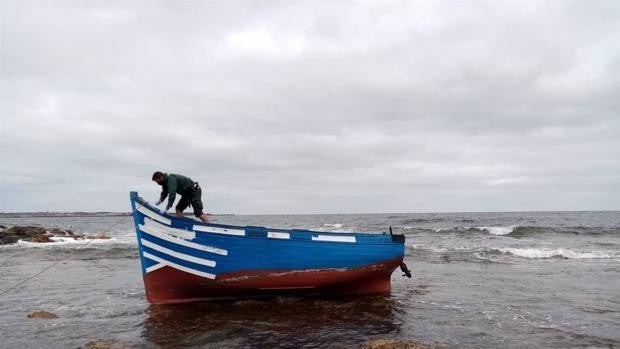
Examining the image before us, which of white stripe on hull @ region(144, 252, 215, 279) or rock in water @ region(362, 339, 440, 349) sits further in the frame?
white stripe on hull @ region(144, 252, 215, 279)

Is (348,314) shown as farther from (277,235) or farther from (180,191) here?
(180,191)

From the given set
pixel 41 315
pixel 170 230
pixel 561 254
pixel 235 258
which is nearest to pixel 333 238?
pixel 235 258

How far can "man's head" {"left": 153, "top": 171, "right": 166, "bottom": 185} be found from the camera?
8898 mm

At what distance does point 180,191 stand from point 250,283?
7.86ft

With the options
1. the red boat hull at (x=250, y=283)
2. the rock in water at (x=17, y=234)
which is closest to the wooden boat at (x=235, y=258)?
the red boat hull at (x=250, y=283)

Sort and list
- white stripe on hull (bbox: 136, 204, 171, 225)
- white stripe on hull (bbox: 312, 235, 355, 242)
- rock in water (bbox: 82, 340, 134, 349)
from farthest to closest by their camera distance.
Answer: white stripe on hull (bbox: 312, 235, 355, 242) → white stripe on hull (bbox: 136, 204, 171, 225) → rock in water (bbox: 82, 340, 134, 349)

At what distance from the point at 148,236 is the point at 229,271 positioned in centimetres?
172

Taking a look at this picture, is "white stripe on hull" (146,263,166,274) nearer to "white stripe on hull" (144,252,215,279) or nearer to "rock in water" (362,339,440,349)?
"white stripe on hull" (144,252,215,279)

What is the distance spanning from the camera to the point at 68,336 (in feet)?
23.0

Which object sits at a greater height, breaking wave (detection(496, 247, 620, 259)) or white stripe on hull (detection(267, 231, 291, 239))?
white stripe on hull (detection(267, 231, 291, 239))

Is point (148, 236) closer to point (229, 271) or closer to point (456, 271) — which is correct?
point (229, 271)

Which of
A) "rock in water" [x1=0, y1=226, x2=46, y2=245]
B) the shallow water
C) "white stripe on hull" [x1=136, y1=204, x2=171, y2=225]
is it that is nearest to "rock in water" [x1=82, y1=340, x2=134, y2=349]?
the shallow water

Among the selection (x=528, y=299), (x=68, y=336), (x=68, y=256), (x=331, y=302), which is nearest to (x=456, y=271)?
(x=528, y=299)

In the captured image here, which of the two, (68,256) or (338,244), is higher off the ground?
(338,244)
